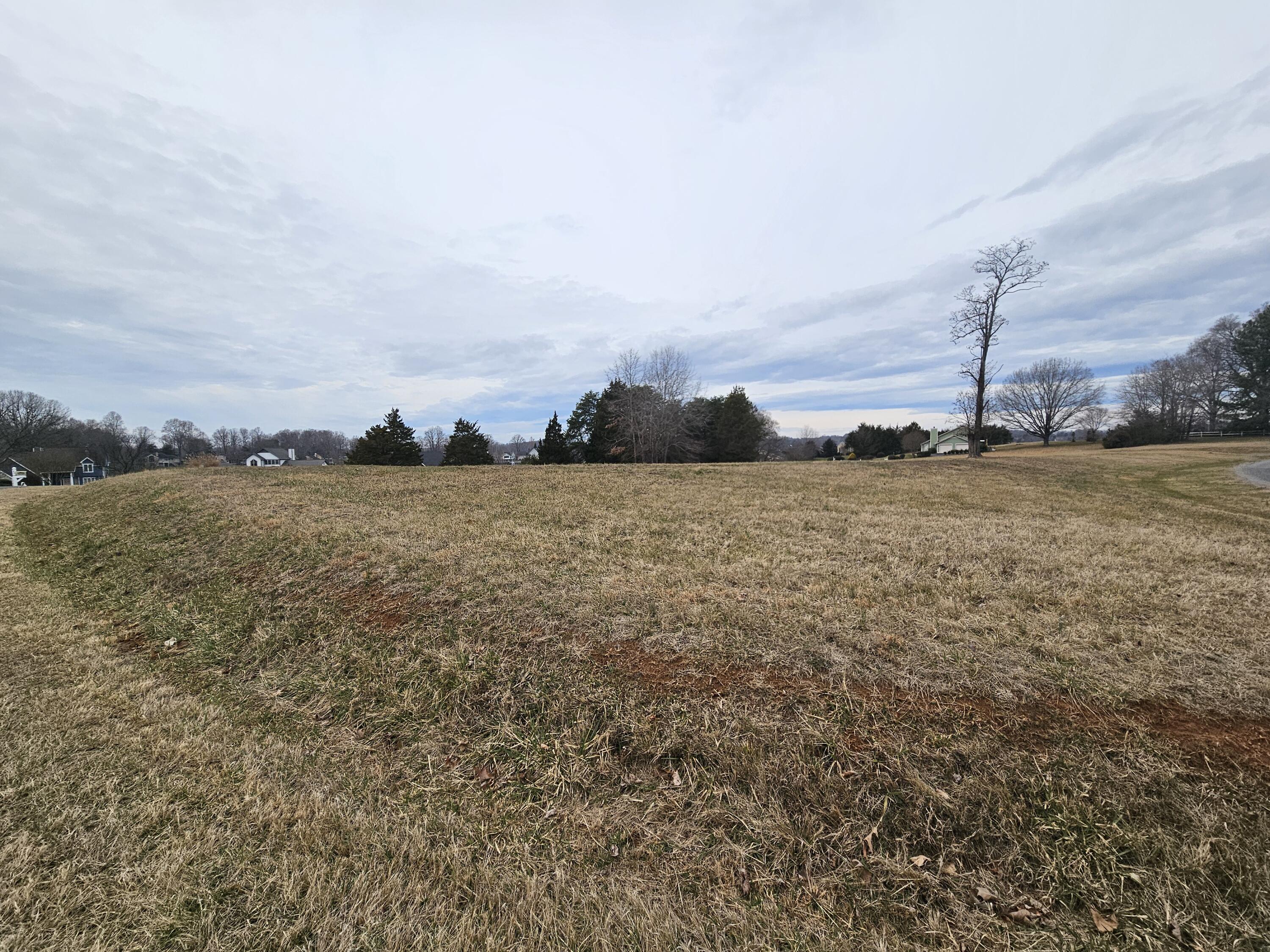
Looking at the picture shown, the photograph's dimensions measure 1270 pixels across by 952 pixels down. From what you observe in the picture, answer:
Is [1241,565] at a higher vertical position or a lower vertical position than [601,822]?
higher

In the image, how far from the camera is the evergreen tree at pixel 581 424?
42.7 meters

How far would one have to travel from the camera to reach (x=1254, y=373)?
132 ft

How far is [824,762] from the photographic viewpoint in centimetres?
270

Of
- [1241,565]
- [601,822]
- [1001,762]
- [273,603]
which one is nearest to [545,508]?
[273,603]

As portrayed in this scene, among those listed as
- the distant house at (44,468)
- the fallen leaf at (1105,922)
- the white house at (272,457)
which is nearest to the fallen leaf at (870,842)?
the fallen leaf at (1105,922)

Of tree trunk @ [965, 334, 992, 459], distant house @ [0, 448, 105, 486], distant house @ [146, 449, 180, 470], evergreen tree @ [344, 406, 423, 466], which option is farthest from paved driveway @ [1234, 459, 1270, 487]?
distant house @ [146, 449, 180, 470]

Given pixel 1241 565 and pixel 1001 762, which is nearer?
pixel 1001 762

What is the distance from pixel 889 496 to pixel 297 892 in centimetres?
1199

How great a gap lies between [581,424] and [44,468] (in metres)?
67.8

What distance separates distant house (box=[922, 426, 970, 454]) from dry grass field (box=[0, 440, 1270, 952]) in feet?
205

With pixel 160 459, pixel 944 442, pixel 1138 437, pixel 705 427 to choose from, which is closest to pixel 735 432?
pixel 705 427

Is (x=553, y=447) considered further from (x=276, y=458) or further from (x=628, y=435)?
(x=276, y=458)

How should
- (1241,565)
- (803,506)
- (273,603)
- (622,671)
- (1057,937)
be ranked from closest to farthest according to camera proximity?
1. (1057,937)
2. (622,671)
3. (273,603)
4. (1241,565)
5. (803,506)

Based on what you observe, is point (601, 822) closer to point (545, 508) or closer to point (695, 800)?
point (695, 800)
